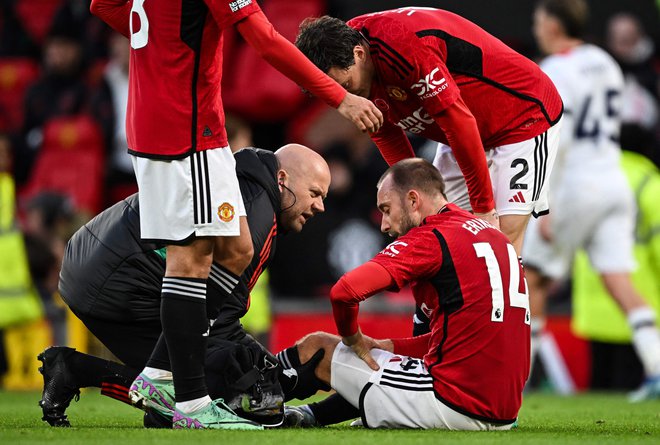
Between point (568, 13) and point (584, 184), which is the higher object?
point (568, 13)

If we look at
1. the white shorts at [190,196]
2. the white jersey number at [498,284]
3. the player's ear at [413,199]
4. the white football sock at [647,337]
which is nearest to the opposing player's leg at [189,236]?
the white shorts at [190,196]

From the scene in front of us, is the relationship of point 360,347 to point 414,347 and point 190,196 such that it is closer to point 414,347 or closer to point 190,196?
point 414,347

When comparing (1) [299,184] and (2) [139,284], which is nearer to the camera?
(2) [139,284]

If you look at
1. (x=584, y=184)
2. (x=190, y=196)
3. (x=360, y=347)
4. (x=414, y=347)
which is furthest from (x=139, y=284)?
(x=584, y=184)

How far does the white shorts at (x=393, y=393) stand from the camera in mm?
4723

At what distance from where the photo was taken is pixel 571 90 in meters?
8.50

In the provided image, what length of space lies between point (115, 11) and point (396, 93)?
4.19 feet

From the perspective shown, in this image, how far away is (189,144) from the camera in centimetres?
454

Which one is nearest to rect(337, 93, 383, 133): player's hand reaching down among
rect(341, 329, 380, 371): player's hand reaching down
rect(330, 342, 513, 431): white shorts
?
rect(341, 329, 380, 371): player's hand reaching down

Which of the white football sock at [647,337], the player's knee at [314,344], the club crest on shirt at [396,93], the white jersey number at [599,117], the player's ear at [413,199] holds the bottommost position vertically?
the white football sock at [647,337]

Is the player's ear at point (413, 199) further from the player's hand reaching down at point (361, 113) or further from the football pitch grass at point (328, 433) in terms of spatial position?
the football pitch grass at point (328, 433)

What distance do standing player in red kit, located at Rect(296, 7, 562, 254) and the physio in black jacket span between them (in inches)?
18.5

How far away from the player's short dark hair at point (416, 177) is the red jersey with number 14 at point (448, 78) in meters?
0.27

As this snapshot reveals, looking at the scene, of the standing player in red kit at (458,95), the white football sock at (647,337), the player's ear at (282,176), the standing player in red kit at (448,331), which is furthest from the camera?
the white football sock at (647,337)
